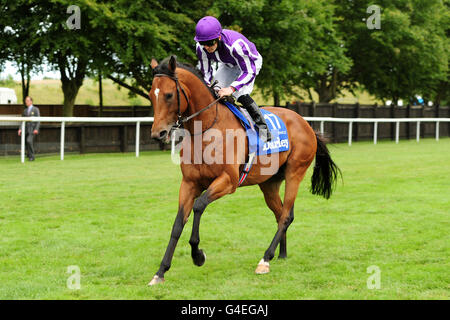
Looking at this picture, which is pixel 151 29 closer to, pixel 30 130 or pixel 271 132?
pixel 30 130

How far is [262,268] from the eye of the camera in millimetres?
5438

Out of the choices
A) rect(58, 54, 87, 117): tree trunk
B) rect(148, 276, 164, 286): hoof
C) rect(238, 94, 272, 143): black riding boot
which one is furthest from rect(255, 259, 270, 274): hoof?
rect(58, 54, 87, 117): tree trunk

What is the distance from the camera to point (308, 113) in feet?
79.1

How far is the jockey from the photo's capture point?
527cm

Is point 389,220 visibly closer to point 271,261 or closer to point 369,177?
point 271,261

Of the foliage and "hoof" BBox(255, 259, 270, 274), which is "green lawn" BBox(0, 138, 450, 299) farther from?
the foliage

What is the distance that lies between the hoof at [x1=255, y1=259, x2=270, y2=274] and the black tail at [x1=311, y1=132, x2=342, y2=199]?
73.4 inches

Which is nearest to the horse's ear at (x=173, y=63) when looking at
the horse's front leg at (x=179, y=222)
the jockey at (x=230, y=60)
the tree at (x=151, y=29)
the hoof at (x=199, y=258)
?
the jockey at (x=230, y=60)

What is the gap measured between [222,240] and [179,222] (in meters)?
1.74

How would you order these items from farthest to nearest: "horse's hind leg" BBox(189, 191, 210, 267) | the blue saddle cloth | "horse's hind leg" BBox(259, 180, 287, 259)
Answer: "horse's hind leg" BBox(259, 180, 287, 259), the blue saddle cloth, "horse's hind leg" BBox(189, 191, 210, 267)

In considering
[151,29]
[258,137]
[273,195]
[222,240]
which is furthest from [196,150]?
[151,29]

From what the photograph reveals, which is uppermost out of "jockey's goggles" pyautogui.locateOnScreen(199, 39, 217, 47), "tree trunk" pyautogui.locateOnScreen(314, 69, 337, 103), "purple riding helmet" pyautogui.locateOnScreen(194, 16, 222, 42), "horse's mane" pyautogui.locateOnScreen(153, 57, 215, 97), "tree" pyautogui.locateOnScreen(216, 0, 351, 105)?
"tree" pyautogui.locateOnScreen(216, 0, 351, 105)

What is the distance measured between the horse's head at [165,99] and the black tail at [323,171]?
8.24 ft
